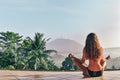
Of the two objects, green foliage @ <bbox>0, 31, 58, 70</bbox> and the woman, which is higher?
green foliage @ <bbox>0, 31, 58, 70</bbox>

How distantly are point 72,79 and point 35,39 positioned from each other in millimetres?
32533

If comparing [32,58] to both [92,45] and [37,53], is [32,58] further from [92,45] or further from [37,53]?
[92,45]

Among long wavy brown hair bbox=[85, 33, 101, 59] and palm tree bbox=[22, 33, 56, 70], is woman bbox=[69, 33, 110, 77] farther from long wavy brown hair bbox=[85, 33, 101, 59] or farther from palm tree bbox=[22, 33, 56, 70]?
palm tree bbox=[22, 33, 56, 70]

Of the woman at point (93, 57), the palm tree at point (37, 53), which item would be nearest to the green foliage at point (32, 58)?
the palm tree at point (37, 53)

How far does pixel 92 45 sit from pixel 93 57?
340mm

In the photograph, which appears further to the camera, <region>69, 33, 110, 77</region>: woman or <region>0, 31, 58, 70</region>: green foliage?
<region>0, 31, 58, 70</region>: green foliage

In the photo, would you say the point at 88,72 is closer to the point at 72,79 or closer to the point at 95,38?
the point at 95,38

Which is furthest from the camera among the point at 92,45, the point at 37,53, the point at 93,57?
the point at 37,53

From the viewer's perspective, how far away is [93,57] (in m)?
7.61

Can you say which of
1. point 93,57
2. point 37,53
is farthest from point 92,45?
point 37,53

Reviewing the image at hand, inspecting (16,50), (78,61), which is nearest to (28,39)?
(16,50)

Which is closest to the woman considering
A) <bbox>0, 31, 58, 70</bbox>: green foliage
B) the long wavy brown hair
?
the long wavy brown hair

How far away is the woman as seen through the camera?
7.48 m

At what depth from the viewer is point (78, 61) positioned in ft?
25.7
